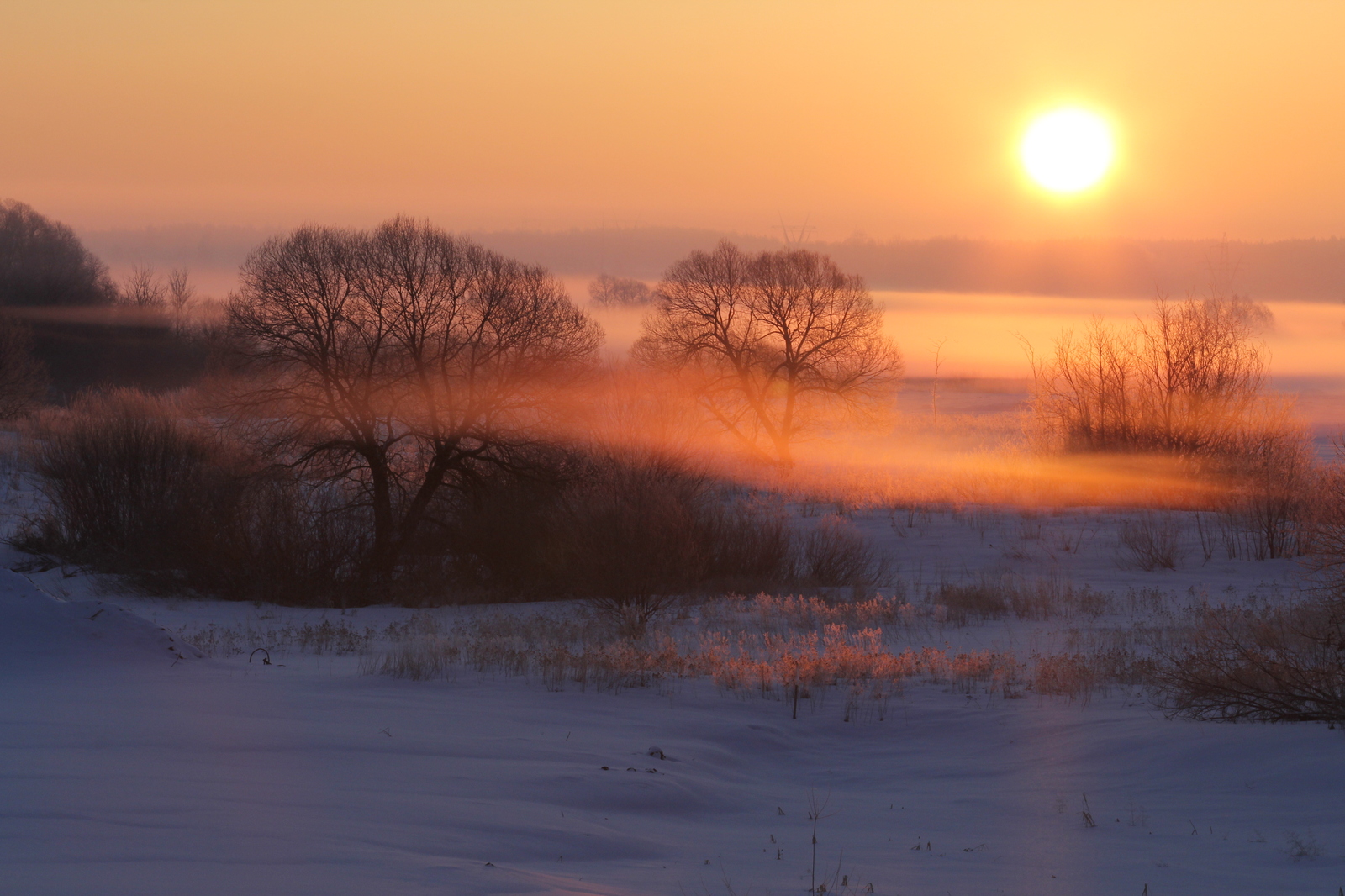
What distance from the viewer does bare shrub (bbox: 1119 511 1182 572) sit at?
80.4ft

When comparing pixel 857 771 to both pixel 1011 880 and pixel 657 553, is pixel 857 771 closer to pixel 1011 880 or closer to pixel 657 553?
pixel 1011 880

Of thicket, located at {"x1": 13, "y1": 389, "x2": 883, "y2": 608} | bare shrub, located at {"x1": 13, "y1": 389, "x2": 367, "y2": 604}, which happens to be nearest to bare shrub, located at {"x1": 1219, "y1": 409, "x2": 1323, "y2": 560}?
thicket, located at {"x1": 13, "y1": 389, "x2": 883, "y2": 608}

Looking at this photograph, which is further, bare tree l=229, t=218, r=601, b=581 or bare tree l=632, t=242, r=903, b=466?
bare tree l=632, t=242, r=903, b=466

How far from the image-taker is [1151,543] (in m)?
24.7

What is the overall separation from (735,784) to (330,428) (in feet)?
66.8

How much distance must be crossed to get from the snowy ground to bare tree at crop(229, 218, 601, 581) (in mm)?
14415

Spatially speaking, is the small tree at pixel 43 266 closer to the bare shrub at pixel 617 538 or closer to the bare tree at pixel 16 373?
the bare tree at pixel 16 373

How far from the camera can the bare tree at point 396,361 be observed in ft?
84.6

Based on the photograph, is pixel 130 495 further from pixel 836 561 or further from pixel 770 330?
pixel 770 330

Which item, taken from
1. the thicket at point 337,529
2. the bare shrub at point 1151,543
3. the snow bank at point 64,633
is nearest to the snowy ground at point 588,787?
the snow bank at point 64,633

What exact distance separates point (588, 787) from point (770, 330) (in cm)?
4557

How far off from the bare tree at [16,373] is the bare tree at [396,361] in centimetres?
2370

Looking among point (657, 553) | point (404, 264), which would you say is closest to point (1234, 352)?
point (657, 553)

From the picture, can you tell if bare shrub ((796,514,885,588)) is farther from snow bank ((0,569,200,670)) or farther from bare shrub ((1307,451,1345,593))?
snow bank ((0,569,200,670))
